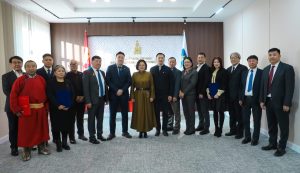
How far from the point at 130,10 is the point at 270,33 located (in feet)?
10.4

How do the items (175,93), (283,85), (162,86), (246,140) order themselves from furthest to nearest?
(175,93)
(162,86)
(246,140)
(283,85)

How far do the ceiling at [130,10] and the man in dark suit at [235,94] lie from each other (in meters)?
1.48

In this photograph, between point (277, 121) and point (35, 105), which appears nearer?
point (35, 105)

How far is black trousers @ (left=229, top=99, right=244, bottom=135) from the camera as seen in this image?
469 centimetres

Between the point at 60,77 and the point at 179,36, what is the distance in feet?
14.2

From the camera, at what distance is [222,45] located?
296 inches

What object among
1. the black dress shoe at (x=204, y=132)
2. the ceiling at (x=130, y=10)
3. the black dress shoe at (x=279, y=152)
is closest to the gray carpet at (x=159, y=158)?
the black dress shoe at (x=279, y=152)

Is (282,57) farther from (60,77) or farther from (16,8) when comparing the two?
(16,8)

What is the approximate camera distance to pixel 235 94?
4605 mm

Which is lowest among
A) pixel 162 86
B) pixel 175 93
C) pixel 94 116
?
pixel 94 116

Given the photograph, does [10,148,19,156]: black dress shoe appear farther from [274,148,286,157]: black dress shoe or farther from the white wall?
the white wall

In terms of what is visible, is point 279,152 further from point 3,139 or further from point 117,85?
point 3,139

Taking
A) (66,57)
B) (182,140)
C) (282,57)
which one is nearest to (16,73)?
(182,140)

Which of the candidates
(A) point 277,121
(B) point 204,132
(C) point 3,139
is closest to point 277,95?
(A) point 277,121
